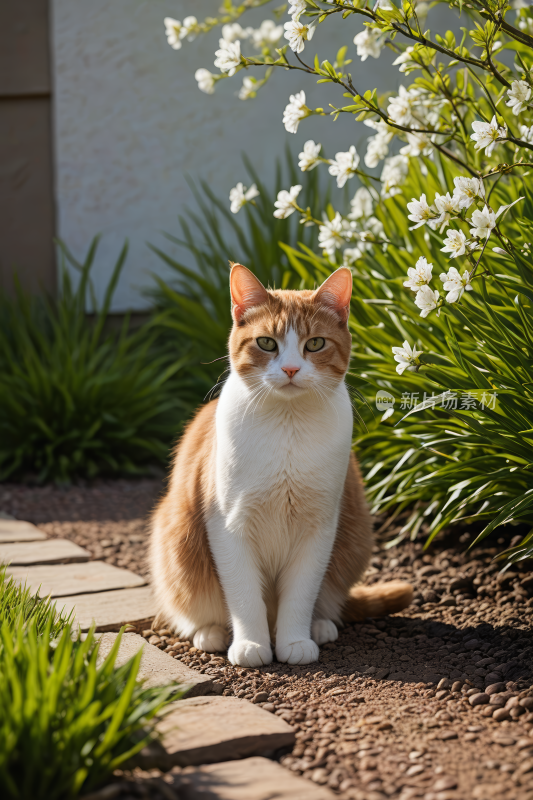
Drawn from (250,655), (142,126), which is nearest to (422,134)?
(250,655)

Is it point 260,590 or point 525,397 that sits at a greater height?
point 525,397

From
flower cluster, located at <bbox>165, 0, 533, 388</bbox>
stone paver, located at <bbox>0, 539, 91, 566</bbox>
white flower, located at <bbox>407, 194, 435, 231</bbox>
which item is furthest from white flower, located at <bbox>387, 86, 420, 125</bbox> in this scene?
stone paver, located at <bbox>0, 539, 91, 566</bbox>

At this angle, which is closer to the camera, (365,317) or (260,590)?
(260,590)

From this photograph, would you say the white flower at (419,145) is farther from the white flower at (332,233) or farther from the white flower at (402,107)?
the white flower at (332,233)

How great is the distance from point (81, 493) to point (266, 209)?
229 cm

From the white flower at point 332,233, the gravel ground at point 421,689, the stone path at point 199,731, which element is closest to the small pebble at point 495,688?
the gravel ground at point 421,689

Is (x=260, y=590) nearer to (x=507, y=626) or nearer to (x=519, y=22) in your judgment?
(x=507, y=626)

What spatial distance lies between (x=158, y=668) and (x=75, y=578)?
854mm

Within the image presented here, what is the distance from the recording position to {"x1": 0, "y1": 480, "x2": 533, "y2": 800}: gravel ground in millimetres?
1249

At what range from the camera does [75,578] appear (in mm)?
2463

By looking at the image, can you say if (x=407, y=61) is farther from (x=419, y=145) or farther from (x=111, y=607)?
(x=111, y=607)

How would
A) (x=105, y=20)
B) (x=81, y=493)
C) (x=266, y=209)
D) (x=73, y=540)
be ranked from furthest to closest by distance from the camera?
1. (x=105, y=20)
2. (x=266, y=209)
3. (x=81, y=493)
4. (x=73, y=540)

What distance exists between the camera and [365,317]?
2832 millimetres

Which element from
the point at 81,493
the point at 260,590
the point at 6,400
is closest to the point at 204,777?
the point at 260,590
